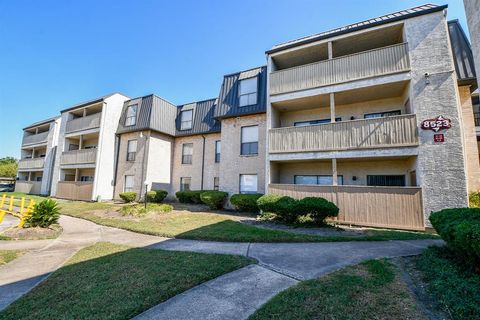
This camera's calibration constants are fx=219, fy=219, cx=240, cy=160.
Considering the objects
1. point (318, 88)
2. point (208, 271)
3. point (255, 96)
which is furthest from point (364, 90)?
point (208, 271)

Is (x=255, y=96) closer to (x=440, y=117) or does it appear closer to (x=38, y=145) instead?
Result: (x=440, y=117)

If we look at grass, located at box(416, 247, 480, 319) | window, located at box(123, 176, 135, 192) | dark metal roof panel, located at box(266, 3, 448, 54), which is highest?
dark metal roof panel, located at box(266, 3, 448, 54)

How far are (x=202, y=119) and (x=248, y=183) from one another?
7.75m

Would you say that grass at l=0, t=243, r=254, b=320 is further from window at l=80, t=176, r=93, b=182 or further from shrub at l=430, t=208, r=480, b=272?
window at l=80, t=176, r=93, b=182

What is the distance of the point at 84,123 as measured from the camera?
21312 millimetres

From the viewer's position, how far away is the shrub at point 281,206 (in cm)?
963

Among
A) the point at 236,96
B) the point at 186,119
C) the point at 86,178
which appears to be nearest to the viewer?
the point at 236,96

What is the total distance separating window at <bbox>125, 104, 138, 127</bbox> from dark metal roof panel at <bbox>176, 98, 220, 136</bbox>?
3784 mm

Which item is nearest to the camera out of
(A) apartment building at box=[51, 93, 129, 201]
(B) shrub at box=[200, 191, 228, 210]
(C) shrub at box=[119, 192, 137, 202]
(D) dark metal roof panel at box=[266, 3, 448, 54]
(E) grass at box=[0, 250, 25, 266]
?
(E) grass at box=[0, 250, 25, 266]

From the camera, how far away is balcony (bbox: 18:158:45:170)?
1047 inches

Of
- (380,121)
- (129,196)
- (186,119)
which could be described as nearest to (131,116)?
(186,119)

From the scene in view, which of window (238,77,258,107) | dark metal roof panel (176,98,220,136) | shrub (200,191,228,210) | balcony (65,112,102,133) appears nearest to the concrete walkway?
shrub (200,191,228,210)

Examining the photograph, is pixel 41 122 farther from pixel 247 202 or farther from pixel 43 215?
pixel 247 202

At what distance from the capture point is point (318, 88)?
11.7 meters
